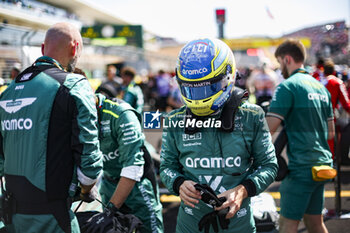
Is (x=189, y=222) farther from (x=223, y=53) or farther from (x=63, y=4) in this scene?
Answer: (x=63, y=4)

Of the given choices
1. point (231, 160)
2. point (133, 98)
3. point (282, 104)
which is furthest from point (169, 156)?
point (133, 98)

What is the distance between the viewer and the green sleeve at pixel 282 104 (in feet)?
8.39

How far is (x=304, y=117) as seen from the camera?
254 centimetres

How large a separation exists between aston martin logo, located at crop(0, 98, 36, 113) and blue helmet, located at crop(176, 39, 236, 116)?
823 millimetres

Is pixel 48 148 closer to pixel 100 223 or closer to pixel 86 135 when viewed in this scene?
pixel 86 135

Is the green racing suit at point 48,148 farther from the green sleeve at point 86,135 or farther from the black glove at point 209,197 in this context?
the black glove at point 209,197

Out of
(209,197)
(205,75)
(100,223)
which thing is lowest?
(100,223)

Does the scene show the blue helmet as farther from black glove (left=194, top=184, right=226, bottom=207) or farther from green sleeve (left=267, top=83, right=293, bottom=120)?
green sleeve (left=267, top=83, right=293, bottom=120)

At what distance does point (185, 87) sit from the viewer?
1.77m

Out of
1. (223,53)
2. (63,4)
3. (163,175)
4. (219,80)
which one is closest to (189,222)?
(163,175)

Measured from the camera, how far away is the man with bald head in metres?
1.72

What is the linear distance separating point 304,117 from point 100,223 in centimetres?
170

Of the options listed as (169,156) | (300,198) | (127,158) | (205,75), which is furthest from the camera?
(300,198)

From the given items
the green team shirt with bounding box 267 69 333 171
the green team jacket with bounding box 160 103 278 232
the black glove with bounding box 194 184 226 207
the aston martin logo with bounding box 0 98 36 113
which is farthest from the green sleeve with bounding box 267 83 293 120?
the aston martin logo with bounding box 0 98 36 113
